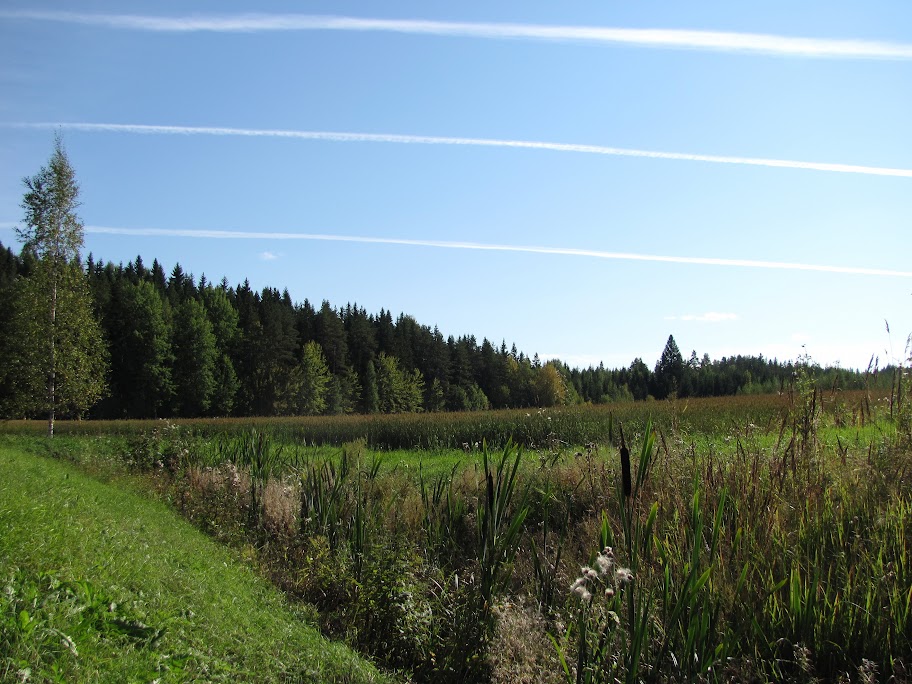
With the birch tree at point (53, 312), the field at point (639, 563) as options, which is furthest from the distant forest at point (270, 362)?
the field at point (639, 563)

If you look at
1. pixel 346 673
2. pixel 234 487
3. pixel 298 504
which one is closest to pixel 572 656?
pixel 346 673

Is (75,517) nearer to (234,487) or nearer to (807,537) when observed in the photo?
(234,487)

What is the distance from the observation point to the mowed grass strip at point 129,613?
3.29 meters

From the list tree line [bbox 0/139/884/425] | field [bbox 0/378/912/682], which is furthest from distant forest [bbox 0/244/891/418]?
field [bbox 0/378/912/682]

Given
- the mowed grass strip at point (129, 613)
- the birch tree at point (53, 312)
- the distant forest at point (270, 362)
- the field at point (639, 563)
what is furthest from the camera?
the distant forest at point (270, 362)

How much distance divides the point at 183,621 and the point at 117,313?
182 feet

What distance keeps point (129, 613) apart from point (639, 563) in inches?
122

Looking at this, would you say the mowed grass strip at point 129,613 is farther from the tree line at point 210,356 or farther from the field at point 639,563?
the tree line at point 210,356

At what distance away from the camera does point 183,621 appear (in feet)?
14.2

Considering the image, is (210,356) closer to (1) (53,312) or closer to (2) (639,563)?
(1) (53,312)

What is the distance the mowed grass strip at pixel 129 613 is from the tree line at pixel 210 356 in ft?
70.6

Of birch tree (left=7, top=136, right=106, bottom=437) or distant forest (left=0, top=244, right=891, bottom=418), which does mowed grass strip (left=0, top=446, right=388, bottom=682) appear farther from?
distant forest (left=0, top=244, right=891, bottom=418)

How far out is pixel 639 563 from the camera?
3.70 m

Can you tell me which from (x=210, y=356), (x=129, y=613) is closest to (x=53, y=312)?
(x=129, y=613)
